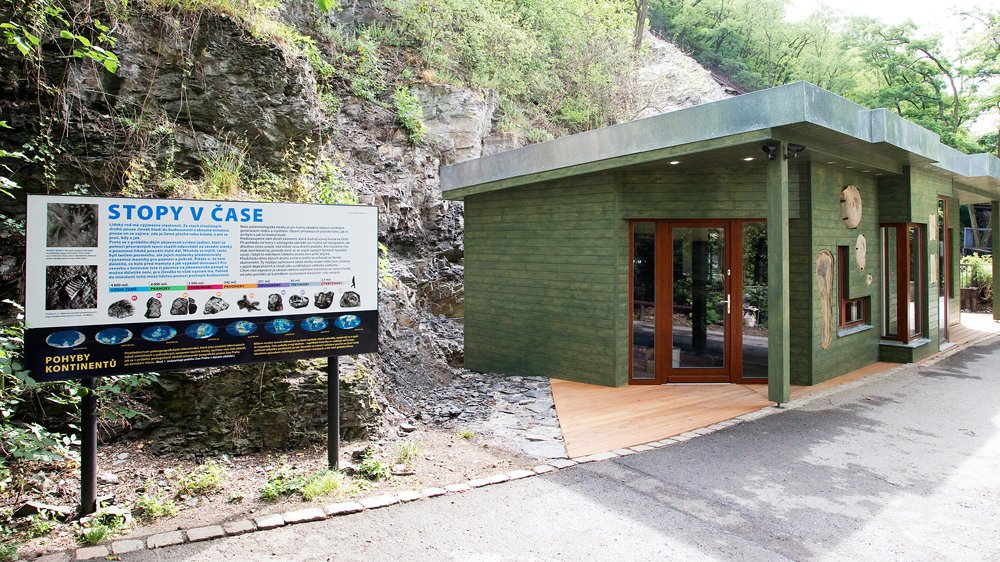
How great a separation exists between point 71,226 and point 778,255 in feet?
20.3

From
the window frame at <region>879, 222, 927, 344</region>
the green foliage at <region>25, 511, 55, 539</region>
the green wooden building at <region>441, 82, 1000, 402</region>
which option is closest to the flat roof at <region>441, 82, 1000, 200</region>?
the green wooden building at <region>441, 82, 1000, 402</region>

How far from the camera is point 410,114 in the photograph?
12641mm

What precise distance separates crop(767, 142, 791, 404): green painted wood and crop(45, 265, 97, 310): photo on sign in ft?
19.8

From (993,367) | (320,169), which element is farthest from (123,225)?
(993,367)

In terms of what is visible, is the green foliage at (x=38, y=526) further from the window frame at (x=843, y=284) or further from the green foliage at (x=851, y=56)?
the green foliage at (x=851, y=56)

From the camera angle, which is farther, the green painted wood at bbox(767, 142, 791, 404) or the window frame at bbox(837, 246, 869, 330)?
the window frame at bbox(837, 246, 869, 330)

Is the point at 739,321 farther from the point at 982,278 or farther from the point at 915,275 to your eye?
the point at 982,278

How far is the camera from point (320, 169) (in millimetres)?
7730

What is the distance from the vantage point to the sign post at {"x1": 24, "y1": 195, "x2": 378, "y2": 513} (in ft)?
11.0

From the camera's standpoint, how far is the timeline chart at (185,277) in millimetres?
3334

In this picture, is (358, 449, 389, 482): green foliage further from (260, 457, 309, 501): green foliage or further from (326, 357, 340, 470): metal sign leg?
(260, 457, 309, 501): green foliage

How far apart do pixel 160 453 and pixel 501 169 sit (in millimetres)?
5494

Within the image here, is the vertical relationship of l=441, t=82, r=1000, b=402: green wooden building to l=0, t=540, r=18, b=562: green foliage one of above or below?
above

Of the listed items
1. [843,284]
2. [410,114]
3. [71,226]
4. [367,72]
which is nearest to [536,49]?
[367,72]
